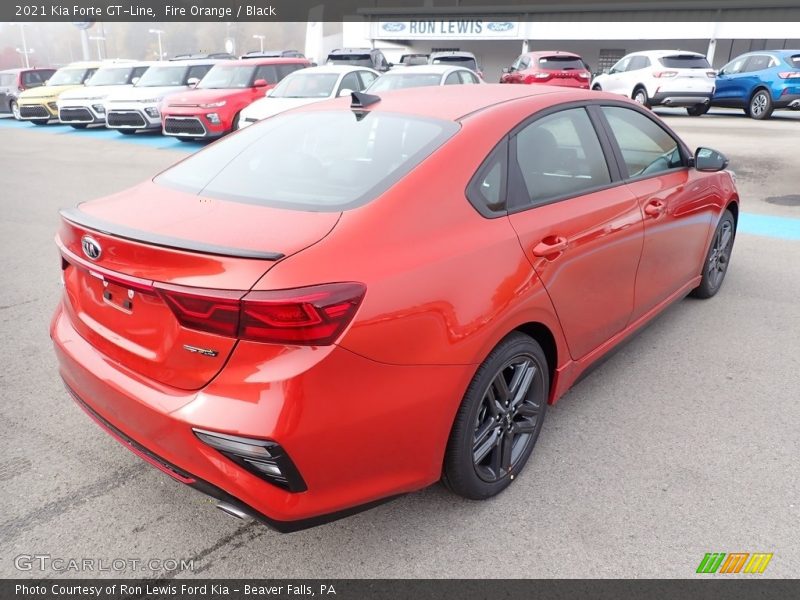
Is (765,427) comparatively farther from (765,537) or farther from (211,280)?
(211,280)

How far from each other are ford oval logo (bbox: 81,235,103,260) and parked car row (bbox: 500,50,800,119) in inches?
681

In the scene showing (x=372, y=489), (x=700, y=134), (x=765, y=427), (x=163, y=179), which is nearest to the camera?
(x=372, y=489)

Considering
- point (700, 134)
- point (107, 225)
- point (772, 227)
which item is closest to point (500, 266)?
point (107, 225)

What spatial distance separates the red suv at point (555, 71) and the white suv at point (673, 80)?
1.55 meters

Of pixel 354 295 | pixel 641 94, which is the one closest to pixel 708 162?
pixel 354 295

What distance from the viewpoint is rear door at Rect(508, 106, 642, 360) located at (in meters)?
2.65

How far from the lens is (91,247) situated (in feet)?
7.32

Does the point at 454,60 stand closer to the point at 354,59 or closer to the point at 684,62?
the point at 354,59

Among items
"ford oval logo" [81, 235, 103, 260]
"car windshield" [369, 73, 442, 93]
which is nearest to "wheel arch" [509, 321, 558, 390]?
"ford oval logo" [81, 235, 103, 260]

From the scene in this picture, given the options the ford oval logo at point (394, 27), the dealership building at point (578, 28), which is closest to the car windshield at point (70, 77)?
the dealership building at point (578, 28)

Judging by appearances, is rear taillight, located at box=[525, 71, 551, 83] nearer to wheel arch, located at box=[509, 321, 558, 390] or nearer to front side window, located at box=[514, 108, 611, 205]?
front side window, located at box=[514, 108, 611, 205]

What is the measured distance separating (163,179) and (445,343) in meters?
1.59

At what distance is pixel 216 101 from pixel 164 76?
13.7 ft

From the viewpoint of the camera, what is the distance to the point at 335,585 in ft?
7.35
